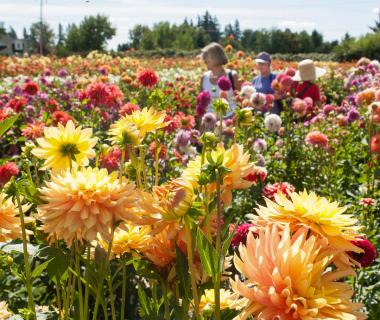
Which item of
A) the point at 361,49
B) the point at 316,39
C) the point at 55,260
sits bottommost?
the point at 55,260

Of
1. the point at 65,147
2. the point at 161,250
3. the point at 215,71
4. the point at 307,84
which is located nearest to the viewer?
the point at 161,250

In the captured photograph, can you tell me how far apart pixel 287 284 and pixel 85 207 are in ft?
1.15

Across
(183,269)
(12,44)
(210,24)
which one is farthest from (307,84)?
(210,24)

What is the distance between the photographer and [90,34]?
51781mm

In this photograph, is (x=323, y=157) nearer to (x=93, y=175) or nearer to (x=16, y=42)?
(x=93, y=175)

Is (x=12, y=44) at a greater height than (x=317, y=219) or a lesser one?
greater

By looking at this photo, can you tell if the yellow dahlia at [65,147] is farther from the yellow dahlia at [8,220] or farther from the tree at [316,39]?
the tree at [316,39]

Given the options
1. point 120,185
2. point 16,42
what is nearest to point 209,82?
point 120,185

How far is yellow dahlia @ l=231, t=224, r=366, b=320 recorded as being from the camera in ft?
2.48

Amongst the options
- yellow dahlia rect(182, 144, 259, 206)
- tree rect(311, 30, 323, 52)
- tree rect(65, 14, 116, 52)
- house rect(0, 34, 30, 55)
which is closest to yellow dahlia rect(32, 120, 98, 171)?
yellow dahlia rect(182, 144, 259, 206)

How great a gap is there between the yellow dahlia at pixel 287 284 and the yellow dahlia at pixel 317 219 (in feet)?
0.31

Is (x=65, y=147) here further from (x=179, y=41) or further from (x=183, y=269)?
(x=179, y=41)

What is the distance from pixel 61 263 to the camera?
1.05 metres

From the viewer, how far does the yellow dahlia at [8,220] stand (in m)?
1.13
